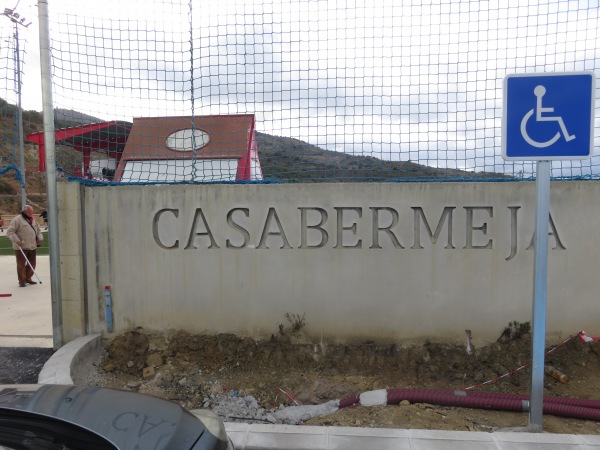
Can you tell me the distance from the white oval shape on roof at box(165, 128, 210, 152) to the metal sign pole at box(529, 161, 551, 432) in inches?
142

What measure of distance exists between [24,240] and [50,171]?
13.4 ft

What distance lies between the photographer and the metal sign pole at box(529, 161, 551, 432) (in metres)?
2.96

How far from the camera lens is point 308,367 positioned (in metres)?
4.52

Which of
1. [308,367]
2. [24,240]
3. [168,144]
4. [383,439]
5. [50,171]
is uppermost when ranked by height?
[168,144]

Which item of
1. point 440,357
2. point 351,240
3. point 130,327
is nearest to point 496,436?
point 440,357

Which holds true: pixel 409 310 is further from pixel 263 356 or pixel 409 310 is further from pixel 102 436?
pixel 102 436

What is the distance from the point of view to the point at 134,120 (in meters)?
5.21

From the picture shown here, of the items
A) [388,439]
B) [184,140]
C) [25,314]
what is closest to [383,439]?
[388,439]

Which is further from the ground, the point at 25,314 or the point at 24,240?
the point at 24,240

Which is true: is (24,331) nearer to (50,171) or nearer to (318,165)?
(50,171)

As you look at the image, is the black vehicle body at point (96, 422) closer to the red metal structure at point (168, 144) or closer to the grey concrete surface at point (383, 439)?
the grey concrete surface at point (383, 439)

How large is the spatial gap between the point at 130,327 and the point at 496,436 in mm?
3577

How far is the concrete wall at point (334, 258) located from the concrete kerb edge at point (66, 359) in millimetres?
204

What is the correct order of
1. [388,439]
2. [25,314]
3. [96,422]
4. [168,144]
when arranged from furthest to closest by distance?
[25,314] < [168,144] < [388,439] < [96,422]
